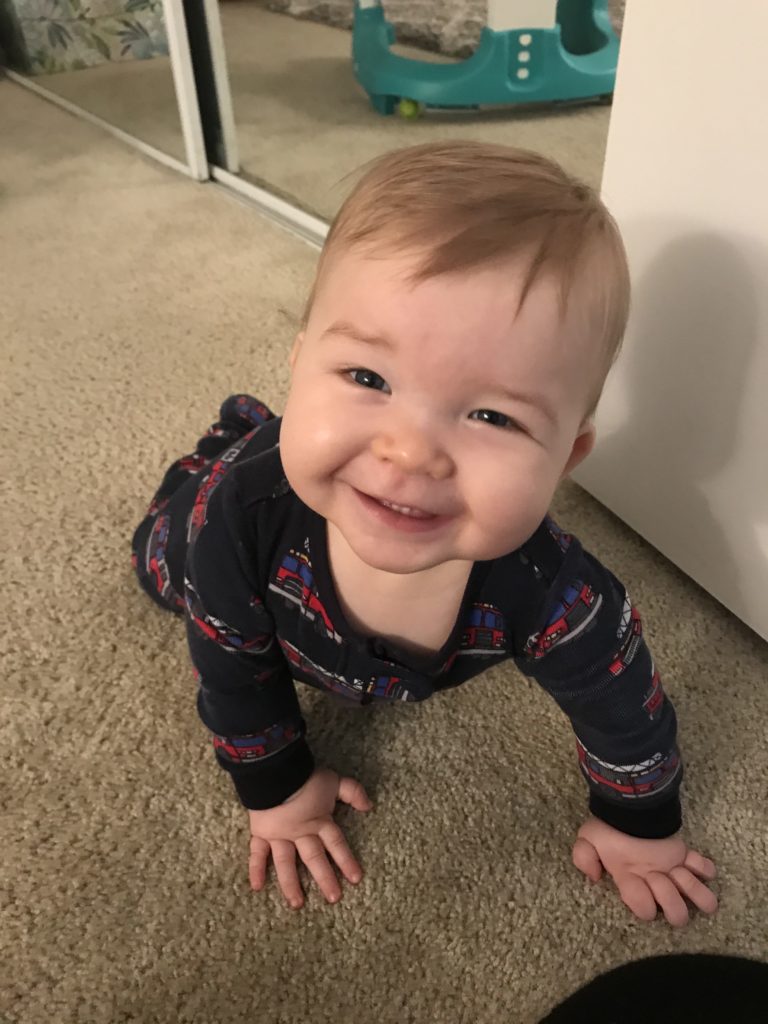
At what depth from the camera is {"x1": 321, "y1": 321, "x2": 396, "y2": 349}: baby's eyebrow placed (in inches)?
16.8

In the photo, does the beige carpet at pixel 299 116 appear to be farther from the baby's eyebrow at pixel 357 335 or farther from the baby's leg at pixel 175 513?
the baby's eyebrow at pixel 357 335

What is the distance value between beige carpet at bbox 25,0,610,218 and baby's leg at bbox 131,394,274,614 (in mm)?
664

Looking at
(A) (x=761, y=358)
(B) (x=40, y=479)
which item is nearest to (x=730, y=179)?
(A) (x=761, y=358)

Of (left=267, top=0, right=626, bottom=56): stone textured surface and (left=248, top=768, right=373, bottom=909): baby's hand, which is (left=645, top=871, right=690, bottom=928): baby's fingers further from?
(left=267, top=0, right=626, bottom=56): stone textured surface

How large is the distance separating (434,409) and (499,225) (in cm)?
10

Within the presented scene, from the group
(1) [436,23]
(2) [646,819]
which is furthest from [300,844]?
(1) [436,23]

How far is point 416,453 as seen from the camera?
42 cm

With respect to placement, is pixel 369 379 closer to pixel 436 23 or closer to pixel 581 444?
pixel 581 444

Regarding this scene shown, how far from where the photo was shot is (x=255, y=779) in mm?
614

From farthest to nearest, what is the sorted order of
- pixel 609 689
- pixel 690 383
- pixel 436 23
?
1. pixel 436 23
2. pixel 690 383
3. pixel 609 689

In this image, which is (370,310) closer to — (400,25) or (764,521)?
(764,521)

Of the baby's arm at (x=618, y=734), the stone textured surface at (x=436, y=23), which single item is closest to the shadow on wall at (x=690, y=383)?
the baby's arm at (x=618, y=734)

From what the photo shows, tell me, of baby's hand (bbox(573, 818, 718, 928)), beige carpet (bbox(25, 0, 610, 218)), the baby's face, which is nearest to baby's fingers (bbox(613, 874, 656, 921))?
baby's hand (bbox(573, 818, 718, 928))

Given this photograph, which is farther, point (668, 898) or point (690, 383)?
point (690, 383)
